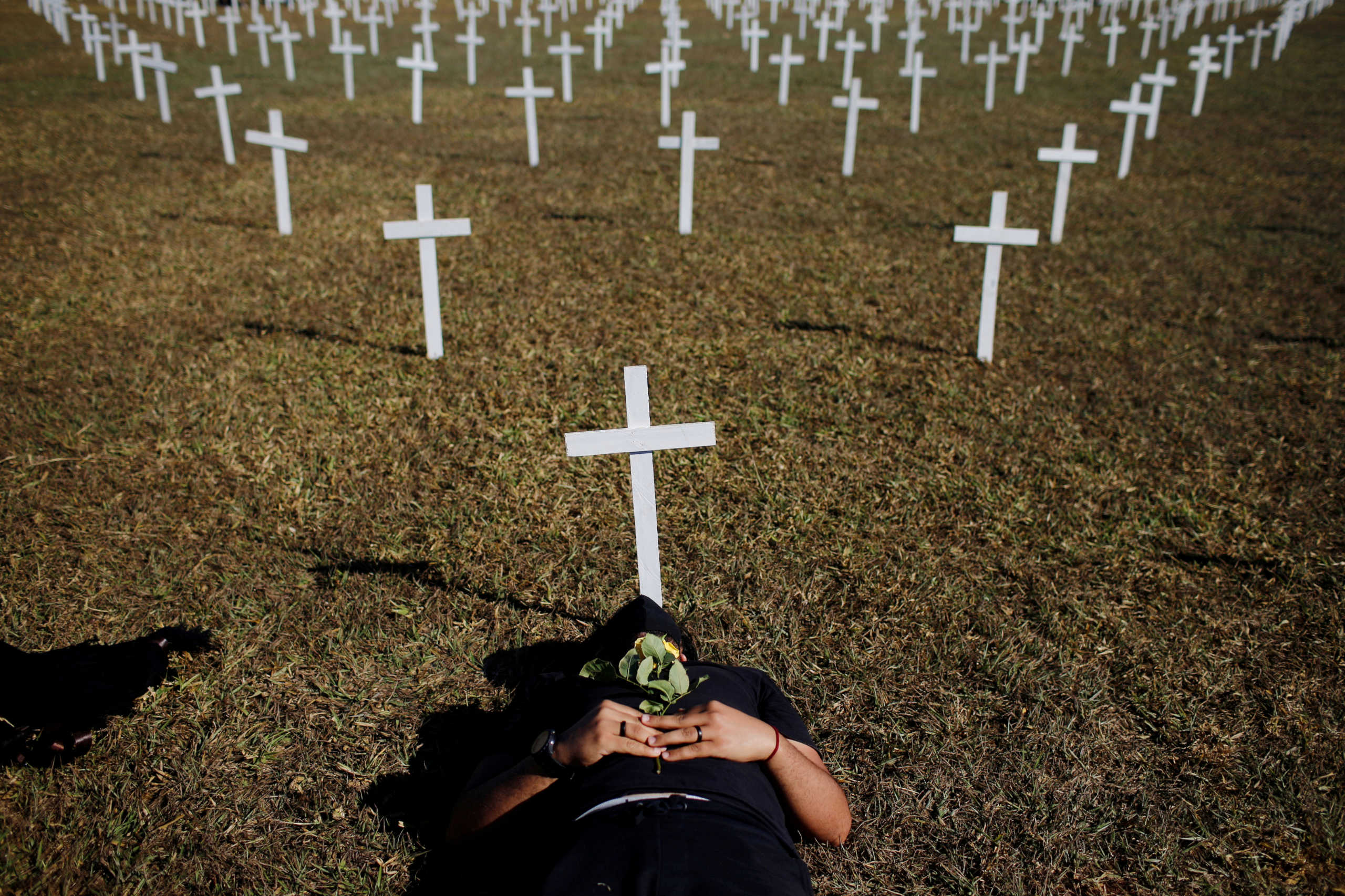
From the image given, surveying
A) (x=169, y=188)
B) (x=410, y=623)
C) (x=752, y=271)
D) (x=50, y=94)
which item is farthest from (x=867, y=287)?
(x=50, y=94)

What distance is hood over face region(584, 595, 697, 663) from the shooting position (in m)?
2.80

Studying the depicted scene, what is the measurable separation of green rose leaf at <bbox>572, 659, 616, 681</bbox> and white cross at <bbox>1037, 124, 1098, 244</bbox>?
8.31 metres

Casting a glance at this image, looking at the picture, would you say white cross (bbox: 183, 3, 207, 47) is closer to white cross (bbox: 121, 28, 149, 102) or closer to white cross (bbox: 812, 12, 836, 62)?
white cross (bbox: 121, 28, 149, 102)

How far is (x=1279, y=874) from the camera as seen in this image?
2.64 meters

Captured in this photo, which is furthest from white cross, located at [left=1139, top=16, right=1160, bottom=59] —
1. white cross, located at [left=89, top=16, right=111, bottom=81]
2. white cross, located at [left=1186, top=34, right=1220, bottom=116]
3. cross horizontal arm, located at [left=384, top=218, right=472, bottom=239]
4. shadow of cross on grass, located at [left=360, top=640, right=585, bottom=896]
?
shadow of cross on grass, located at [left=360, top=640, right=585, bottom=896]

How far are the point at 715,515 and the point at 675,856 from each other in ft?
8.49

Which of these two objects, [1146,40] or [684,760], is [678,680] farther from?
[1146,40]

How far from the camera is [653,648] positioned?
7.95 feet

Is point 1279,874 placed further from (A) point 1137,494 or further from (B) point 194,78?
(B) point 194,78

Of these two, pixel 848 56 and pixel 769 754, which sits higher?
pixel 848 56

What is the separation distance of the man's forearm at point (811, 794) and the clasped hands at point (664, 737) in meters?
0.08

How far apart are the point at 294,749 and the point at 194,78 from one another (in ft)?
73.7

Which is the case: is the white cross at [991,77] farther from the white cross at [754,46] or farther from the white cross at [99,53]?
the white cross at [99,53]

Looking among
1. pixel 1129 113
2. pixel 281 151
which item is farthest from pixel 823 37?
A: pixel 281 151
